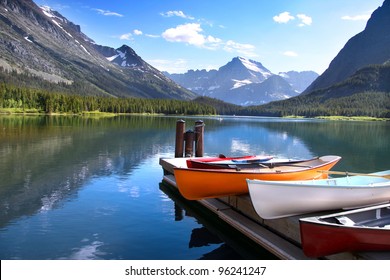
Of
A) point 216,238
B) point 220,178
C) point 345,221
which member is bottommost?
point 216,238

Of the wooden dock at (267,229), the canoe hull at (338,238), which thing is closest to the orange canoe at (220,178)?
the wooden dock at (267,229)

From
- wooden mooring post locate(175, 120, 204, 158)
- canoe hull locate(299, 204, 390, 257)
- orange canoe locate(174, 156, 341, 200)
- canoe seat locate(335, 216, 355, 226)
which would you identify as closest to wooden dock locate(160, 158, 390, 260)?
canoe hull locate(299, 204, 390, 257)

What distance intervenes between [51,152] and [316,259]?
97.1 feet

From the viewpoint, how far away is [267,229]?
480 inches

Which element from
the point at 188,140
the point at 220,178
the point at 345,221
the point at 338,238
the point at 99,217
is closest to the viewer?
the point at 338,238

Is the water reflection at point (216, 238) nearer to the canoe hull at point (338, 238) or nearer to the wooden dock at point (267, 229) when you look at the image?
the wooden dock at point (267, 229)

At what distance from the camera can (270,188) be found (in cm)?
1159

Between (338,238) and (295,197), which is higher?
(295,197)

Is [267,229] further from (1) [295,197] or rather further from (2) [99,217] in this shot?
(2) [99,217]

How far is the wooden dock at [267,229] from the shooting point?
1001 centimetres

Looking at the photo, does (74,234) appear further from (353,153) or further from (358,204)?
(353,153)

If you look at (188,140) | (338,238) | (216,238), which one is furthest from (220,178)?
(188,140)

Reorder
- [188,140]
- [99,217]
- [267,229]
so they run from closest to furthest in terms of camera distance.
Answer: [267,229], [99,217], [188,140]
